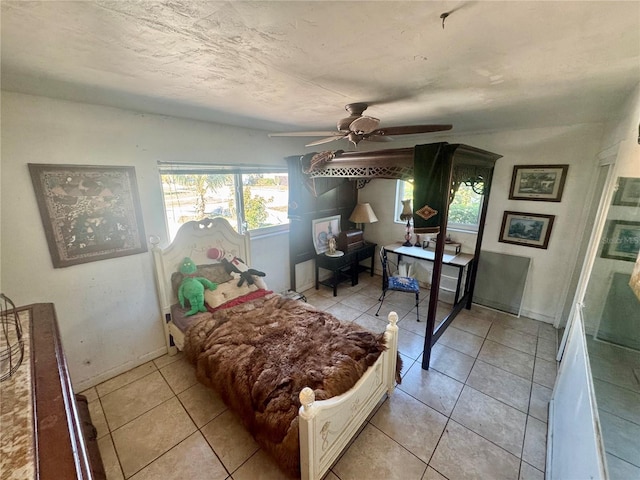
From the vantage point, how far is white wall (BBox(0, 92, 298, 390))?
1769 millimetres

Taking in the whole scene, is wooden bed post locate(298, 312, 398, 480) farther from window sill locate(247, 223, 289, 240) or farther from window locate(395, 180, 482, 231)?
window locate(395, 180, 482, 231)

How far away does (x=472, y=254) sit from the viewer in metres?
3.60

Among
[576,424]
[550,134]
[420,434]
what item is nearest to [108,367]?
[420,434]

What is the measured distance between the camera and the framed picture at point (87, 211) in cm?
189

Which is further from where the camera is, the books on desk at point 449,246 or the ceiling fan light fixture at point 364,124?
the books on desk at point 449,246

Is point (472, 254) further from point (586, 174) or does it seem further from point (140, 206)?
point (140, 206)

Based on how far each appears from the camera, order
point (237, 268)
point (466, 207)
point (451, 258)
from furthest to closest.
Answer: point (466, 207) < point (451, 258) < point (237, 268)

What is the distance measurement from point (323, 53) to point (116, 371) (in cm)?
314

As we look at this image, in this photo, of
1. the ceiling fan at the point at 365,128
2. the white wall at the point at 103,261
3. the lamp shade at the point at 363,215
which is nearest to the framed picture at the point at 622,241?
the ceiling fan at the point at 365,128

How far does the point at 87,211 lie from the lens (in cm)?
204

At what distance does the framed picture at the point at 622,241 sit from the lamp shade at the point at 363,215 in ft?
A: 8.72

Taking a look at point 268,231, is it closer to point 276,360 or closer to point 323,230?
point 323,230

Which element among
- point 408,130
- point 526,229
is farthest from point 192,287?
point 526,229

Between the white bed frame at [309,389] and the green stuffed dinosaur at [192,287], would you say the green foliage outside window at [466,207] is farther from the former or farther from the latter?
the green stuffed dinosaur at [192,287]
